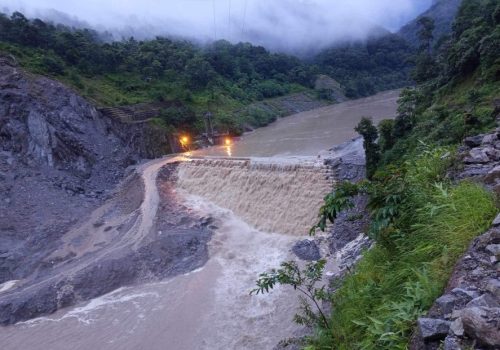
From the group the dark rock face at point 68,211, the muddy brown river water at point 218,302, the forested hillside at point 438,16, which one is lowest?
the muddy brown river water at point 218,302

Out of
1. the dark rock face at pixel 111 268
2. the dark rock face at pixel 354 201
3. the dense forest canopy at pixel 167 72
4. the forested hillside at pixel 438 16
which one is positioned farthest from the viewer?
the forested hillside at pixel 438 16

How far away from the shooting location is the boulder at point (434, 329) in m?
2.85

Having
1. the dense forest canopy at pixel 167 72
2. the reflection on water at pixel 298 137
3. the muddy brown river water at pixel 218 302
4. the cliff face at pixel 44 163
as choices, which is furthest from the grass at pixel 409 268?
the dense forest canopy at pixel 167 72

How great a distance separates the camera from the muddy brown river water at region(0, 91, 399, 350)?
9477 mm

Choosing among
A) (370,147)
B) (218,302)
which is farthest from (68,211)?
(370,147)

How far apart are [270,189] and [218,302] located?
685 centimetres

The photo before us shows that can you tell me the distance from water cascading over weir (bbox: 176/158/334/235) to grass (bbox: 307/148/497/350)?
30.9ft

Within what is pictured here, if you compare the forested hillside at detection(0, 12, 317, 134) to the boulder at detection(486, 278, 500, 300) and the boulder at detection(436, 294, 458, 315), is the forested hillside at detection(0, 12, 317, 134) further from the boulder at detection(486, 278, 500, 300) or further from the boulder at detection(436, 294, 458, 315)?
the boulder at detection(486, 278, 500, 300)

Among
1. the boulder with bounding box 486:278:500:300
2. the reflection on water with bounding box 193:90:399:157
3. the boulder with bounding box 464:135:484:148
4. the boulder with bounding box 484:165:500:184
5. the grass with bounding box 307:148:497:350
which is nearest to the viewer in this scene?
the boulder with bounding box 486:278:500:300

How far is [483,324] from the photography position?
8.38ft

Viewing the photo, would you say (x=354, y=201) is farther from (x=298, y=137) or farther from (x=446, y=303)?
(x=298, y=137)

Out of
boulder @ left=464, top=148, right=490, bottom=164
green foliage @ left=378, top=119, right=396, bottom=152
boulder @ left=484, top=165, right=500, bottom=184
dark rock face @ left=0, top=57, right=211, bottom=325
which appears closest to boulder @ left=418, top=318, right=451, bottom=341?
boulder @ left=484, top=165, right=500, bottom=184

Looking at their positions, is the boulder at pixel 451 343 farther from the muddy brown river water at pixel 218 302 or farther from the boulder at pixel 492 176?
the muddy brown river water at pixel 218 302

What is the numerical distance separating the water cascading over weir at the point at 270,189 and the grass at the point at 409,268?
9.43m
